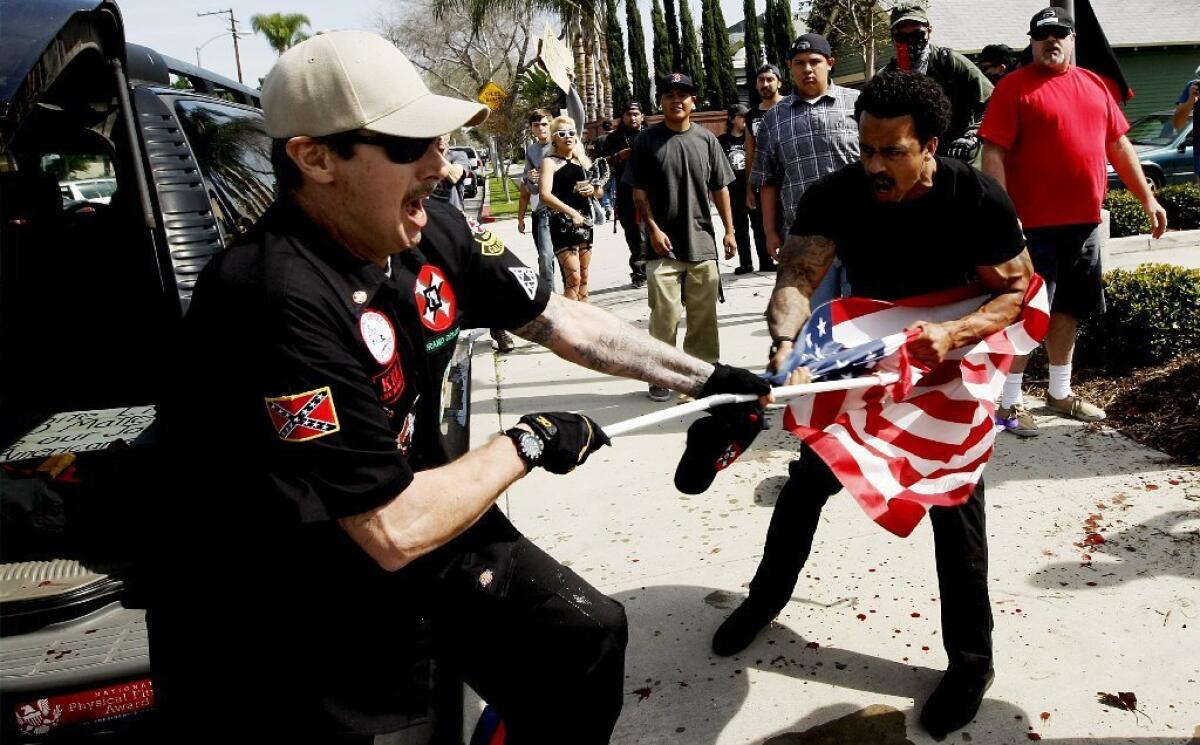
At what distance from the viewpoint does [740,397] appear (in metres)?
2.46

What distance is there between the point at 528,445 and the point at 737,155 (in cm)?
894

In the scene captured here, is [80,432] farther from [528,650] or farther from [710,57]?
[710,57]

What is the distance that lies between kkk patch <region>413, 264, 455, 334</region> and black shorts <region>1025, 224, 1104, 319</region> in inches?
142

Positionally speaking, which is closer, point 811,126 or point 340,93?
point 340,93

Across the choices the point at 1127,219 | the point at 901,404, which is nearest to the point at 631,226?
the point at 1127,219

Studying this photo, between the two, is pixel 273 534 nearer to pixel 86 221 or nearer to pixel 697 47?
pixel 86 221

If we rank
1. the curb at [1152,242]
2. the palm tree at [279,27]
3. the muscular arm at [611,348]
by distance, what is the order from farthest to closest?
1. the palm tree at [279,27]
2. the curb at [1152,242]
3. the muscular arm at [611,348]

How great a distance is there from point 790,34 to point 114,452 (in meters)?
36.0

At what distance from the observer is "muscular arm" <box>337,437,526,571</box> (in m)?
1.73

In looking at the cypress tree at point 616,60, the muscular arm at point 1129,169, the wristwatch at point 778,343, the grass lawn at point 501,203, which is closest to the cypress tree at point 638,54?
the cypress tree at point 616,60

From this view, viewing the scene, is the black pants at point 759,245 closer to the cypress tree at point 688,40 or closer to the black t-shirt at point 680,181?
the black t-shirt at point 680,181

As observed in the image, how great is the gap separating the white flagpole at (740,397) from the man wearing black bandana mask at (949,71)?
2809 millimetres

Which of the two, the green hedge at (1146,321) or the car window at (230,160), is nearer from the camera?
the car window at (230,160)

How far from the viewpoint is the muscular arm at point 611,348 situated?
2490mm
